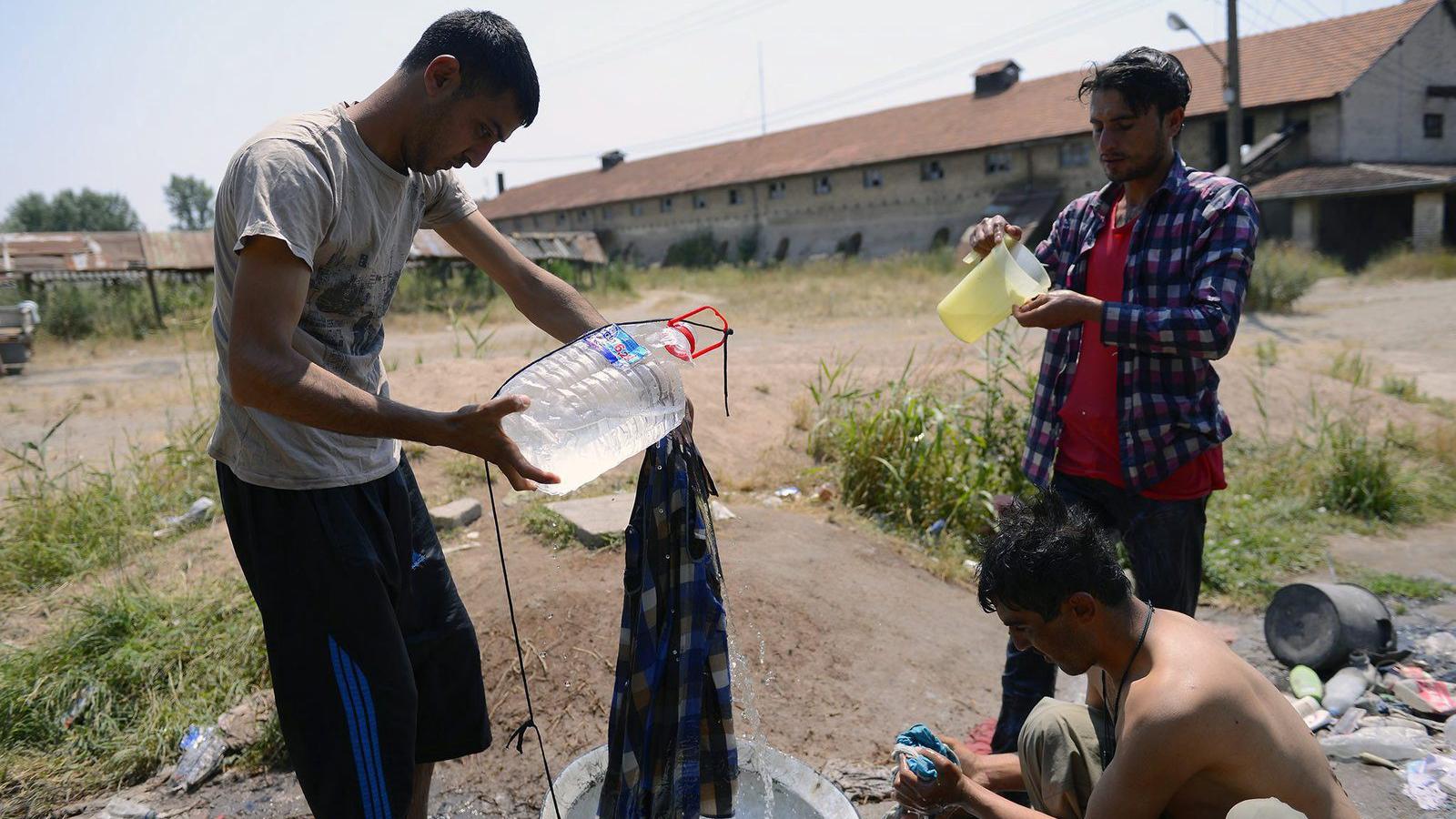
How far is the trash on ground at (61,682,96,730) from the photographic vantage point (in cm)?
292

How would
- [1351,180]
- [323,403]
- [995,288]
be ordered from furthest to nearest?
[1351,180]
[995,288]
[323,403]

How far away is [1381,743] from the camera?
2.92 metres

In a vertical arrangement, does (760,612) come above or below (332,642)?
below

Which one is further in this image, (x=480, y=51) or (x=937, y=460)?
(x=937, y=460)

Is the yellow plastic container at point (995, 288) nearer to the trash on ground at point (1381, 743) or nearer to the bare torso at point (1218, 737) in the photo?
the bare torso at point (1218, 737)

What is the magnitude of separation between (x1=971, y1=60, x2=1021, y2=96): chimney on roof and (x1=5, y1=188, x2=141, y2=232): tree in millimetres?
52135

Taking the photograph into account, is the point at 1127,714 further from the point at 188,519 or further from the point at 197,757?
the point at 188,519

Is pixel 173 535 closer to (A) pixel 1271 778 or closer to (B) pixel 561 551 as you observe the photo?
(B) pixel 561 551

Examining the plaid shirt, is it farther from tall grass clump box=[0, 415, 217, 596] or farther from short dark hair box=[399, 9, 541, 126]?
tall grass clump box=[0, 415, 217, 596]

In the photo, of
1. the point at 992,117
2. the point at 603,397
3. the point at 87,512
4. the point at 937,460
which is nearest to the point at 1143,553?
the point at 603,397

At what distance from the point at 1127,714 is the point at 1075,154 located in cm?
2399

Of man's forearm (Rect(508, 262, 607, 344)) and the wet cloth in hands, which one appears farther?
man's forearm (Rect(508, 262, 607, 344))

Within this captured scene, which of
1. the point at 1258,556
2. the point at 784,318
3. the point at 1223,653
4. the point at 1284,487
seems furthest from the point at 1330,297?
the point at 1223,653

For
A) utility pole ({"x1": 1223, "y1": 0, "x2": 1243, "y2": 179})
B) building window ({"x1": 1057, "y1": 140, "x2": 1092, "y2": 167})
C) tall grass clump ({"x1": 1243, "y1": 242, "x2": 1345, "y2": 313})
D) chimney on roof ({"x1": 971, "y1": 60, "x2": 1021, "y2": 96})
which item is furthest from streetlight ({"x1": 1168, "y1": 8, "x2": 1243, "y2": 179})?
chimney on roof ({"x1": 971, "y1": 60, "x2": 1021, "y2": 96})
